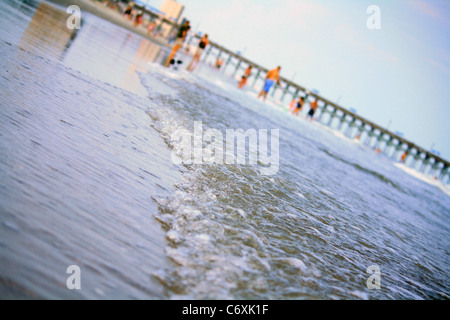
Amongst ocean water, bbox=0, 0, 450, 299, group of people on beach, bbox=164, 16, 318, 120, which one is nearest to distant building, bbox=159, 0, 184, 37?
group of people on beach, bbox=164, 16, 318, 120

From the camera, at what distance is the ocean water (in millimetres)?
1124

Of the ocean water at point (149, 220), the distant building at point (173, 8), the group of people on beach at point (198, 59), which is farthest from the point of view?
the distant building at point (173, 8)

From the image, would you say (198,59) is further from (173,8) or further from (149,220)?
(173,8)

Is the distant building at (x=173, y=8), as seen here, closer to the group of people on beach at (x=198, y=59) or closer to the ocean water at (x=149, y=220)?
the group of people on beach at (x=198, y=59)

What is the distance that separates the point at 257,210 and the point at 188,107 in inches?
122

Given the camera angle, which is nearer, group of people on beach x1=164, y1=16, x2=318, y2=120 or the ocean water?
the ocean water

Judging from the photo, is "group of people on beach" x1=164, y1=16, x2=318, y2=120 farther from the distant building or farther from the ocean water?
the distant building

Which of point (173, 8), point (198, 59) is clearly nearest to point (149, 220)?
point (198, 59)

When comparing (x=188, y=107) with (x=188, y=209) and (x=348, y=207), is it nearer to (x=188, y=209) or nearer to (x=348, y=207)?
(x=348, y=207)

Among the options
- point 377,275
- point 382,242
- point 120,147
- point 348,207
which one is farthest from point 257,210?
point 348,207

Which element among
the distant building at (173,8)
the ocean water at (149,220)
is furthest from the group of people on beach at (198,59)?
the distant building at (173,8)

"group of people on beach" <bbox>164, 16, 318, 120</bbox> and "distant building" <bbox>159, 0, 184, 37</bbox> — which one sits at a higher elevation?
"distant building" <bbox>159, 0, 184, 37</bbox>

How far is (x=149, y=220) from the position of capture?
5.12 ft

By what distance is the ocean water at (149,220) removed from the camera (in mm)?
1124
